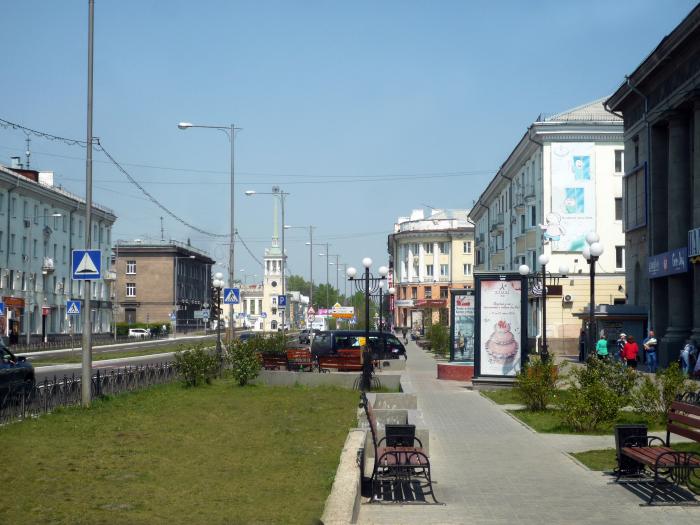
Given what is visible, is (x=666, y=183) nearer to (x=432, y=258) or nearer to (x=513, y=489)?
(x=513, y=489)

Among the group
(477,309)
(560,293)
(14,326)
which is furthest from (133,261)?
(477,309)

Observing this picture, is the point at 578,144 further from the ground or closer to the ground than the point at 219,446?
further from the ground

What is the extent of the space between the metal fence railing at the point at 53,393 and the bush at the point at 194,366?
3.41ft

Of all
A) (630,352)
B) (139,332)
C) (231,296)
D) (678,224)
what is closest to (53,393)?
(630,352)

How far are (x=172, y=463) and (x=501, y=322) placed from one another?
50.6 ft

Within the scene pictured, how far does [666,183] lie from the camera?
3950cm

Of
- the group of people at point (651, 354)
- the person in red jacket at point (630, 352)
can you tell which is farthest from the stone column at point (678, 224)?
the person in red jacket at point (630, 352)

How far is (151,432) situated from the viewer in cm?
1457

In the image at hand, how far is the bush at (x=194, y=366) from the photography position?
83.8ft

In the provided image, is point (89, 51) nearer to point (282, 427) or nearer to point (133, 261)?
point (282, 427)

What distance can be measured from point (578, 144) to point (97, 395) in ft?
124

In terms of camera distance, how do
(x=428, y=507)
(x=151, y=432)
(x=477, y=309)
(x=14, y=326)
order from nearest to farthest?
(x=428, y=507), (x=151, y=432), (x=477, y=309), (x=14, y=326)

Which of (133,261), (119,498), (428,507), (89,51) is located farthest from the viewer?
(133,261)

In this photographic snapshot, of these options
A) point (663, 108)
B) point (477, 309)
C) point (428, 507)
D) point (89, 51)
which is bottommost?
point (428, 507)
